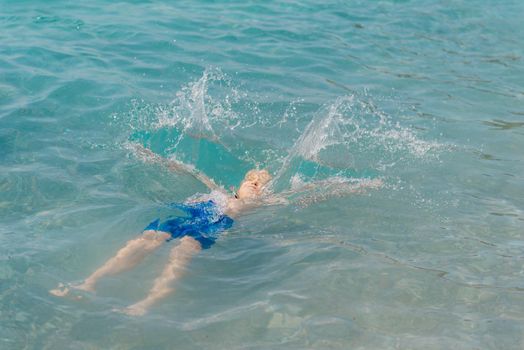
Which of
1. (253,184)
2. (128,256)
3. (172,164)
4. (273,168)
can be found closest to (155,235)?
(128,256)

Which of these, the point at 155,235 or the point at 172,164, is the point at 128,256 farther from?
the point at 172,164

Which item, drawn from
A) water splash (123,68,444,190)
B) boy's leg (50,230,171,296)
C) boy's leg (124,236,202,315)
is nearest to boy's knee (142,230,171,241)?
boy's leg (50,230,171,296)

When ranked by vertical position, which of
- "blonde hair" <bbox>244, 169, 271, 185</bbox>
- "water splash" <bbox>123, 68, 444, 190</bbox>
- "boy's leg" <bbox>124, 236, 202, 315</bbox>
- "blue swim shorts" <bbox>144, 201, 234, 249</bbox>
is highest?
"water splash" <bbox>123, 68, 444, 190</bbox>

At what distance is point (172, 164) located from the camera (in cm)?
845

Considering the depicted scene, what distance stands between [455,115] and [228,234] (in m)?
5.63

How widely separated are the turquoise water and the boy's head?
0.29 m

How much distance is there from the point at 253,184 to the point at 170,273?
2.13 metres

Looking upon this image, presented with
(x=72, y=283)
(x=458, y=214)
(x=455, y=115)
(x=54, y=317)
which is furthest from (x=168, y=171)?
(x=455, y=115)

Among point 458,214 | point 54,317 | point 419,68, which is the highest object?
point 419,68

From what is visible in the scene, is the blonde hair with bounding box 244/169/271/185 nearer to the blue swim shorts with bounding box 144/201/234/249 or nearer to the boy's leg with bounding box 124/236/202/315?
the blue swim shorts with bounding box 144/201/234/249

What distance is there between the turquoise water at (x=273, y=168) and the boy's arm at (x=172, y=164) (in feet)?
0.47

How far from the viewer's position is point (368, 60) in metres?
13.1

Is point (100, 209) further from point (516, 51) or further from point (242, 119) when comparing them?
point (516, 51)

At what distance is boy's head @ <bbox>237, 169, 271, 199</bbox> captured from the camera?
24.6 ft
